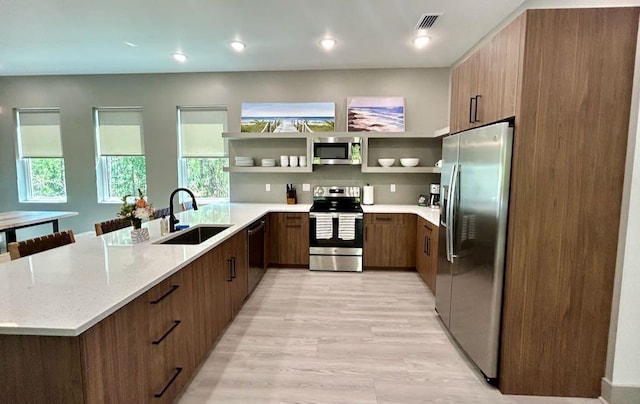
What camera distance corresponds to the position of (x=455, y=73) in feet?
9.38

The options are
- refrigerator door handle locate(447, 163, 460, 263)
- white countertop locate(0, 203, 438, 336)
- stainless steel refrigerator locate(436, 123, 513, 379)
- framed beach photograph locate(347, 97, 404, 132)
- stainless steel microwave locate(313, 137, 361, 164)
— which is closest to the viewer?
white countertop locate(0, 203, 438, 336)

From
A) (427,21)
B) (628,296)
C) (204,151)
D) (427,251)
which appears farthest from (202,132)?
(628,296)

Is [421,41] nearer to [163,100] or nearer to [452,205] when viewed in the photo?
[452,205]

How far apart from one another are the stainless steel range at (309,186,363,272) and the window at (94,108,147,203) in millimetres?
3013

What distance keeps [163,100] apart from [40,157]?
2.32 metres

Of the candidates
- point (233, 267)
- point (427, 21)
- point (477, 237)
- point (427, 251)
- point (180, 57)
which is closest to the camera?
point (477, 237)

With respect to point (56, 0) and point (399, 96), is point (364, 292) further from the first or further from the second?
point (56, 0)

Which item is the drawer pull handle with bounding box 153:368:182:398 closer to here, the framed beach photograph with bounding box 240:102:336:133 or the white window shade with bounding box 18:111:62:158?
the framed beach photograph with bounding box 240:102:336:133

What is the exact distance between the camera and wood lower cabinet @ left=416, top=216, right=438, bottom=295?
340cm

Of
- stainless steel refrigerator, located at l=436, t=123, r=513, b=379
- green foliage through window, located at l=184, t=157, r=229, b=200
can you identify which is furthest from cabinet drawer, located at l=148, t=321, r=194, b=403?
green foliage through window, located at l=184, t=157, r=229, b=200

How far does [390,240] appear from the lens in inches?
166

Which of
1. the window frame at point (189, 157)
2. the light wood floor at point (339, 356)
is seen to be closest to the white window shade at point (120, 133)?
the window frame at point (189, 157)

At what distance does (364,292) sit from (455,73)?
243cm

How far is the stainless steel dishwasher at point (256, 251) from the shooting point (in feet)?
11.1
